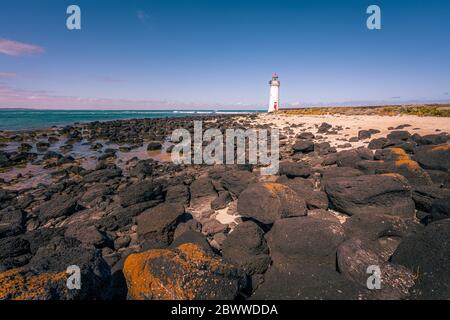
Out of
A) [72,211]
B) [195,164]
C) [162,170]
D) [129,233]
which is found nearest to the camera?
[129,233]

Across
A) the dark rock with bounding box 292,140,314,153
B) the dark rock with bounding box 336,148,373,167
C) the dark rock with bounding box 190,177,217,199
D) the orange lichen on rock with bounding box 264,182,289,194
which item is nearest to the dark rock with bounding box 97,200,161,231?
the dark rock with bounding box 190,177,217,199

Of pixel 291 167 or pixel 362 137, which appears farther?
pixel 362 137

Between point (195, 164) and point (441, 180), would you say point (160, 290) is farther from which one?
point (195, 164)

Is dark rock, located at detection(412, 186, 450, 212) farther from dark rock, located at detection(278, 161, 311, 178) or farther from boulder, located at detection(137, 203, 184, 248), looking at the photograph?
boulder, located at detection(137, 203, 184, 248)

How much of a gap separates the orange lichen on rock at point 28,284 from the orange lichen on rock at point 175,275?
704mm

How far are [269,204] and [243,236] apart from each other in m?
0.93

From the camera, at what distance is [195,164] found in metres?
11.6

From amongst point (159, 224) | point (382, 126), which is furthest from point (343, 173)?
point (382, 126)

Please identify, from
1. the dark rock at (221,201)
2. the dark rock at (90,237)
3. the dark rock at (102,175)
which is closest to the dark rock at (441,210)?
the dark rock at (221,201)

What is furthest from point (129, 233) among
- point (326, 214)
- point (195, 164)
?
point (195, 164)

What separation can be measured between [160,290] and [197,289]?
0.37m

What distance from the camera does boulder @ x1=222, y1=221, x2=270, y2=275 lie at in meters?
3.50

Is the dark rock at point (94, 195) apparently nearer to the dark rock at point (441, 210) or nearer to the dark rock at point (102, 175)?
the dark rock at point (102, 175)

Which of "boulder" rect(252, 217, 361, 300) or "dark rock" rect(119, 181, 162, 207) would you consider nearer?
"boulder" rect(252, 217, 361, 300)
